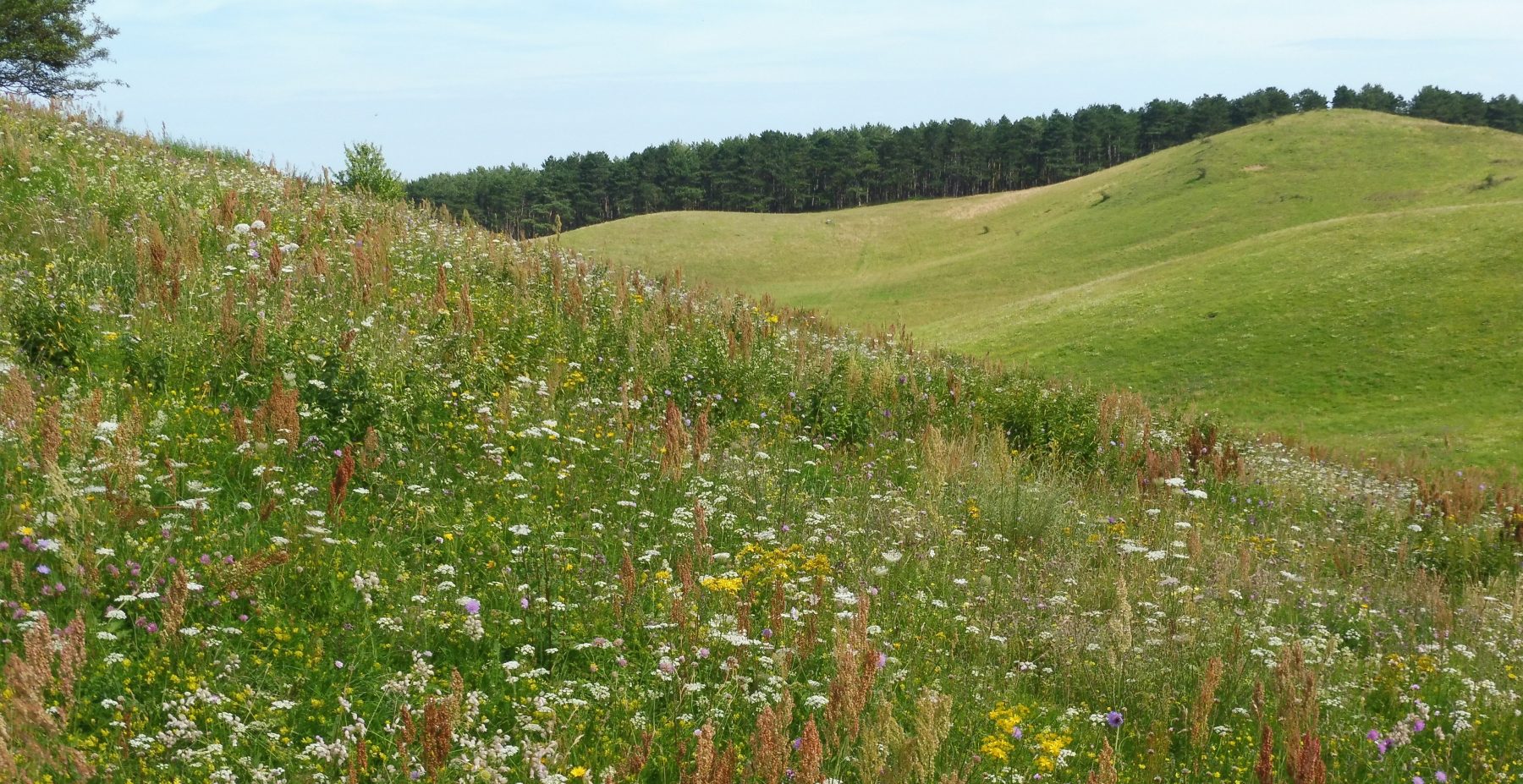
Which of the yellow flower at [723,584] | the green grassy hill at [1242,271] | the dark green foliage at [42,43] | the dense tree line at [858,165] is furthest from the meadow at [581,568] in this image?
the dense tree line at [858,165]

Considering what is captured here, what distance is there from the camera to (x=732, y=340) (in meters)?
10.7

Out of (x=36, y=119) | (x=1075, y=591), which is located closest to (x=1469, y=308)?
(x=1075, y=591)

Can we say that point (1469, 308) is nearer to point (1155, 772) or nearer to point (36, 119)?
point (1155, 772)

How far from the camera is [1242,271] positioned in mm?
43812

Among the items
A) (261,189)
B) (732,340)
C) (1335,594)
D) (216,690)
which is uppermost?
(261,189)

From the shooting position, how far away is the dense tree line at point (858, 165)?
387 feet

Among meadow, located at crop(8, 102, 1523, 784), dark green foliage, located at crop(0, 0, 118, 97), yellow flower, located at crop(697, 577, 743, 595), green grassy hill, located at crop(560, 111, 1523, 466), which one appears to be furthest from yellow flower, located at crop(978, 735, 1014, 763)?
dark green foliage, located at crop(0, 0, 118, 97)

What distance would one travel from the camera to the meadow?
12.6 feet

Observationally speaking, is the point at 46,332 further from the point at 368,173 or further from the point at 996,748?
the point at 368,173

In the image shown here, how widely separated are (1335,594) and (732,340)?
19.7ft

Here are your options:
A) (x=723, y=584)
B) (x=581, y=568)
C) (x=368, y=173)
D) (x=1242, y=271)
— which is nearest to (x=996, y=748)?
(x=723, y=584)

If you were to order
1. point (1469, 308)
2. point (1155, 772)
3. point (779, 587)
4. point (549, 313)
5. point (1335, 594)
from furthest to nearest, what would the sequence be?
point (1469, 308) < point (549, 313) < point (1335, 594) < point (779, 587) < point (1155, 772)

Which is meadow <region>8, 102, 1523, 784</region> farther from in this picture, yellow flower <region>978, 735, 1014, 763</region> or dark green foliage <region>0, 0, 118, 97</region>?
dark green foliage <region>0, 0, 118, 97</region>

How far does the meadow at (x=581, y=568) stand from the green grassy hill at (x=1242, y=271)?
7474 mm
